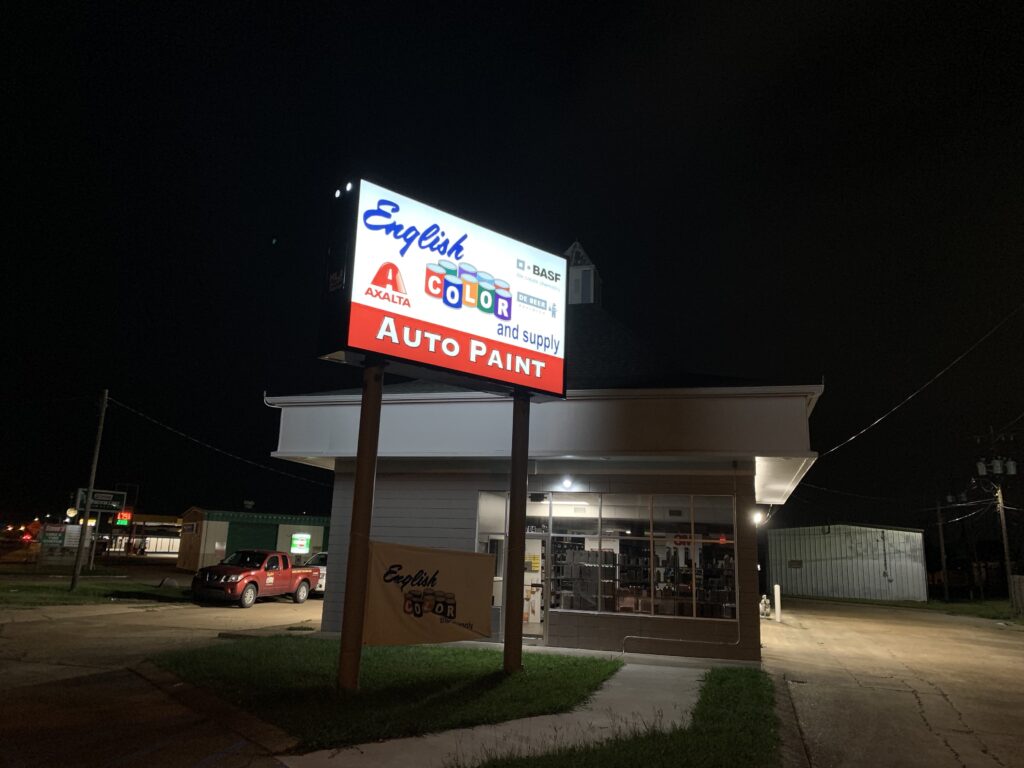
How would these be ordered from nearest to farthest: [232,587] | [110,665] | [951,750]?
1. [951,750]
2. [110,665]
3. [232,587]

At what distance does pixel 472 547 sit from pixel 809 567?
109ft

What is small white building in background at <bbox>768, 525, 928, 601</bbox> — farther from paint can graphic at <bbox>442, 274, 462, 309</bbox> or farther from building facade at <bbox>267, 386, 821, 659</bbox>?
paint can graphic at <bbox>442, 274, 462, 309</bbox>

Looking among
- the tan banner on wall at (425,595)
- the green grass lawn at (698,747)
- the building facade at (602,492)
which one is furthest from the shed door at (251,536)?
the green grass lawn at (698,747)

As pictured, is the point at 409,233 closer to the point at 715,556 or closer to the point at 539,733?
the point at 539,733

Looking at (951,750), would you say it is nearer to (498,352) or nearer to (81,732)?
(498,352)

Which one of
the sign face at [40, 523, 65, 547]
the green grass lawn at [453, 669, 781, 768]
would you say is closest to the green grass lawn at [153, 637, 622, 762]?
the green grass lawn at [453, 669, 781, 768]

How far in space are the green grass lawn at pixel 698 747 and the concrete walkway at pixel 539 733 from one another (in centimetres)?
27

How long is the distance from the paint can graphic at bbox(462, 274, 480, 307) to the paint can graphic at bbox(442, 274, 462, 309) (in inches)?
3.0

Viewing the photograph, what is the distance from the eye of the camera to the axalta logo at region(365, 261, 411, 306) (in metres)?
9.48

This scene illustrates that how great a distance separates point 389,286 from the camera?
31.6 feet

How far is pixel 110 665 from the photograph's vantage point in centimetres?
1049

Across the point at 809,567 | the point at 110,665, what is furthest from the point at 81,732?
the point at 809,567

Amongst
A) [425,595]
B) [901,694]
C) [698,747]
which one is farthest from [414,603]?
[901,694]

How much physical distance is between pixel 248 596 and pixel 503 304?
15617 millimetres
